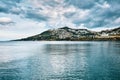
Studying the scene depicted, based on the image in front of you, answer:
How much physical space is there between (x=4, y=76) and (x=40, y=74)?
45.2ft

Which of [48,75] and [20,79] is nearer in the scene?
[20,79]

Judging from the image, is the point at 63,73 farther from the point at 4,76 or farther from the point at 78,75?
the point at 4,76

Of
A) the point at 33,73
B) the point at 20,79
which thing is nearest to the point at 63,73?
the point at 33,73

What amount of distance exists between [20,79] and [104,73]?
3321cm

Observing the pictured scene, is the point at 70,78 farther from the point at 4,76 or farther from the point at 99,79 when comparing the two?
the point at 4,76

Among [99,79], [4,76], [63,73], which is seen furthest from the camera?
[63,73]

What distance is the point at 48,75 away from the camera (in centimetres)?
8006

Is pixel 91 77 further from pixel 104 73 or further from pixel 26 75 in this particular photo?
pixel 26 75

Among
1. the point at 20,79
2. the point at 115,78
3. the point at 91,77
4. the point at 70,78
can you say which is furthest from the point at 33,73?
the point at 115,78

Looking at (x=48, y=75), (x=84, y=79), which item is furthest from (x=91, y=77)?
(x=48, y=75)

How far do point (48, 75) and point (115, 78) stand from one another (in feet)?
82.1

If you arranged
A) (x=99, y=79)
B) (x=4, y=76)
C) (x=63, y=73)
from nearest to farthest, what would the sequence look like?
(x=99, y=79), (x=4, y=76), (x=63, y=73)

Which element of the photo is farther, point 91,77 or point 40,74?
point 40,74

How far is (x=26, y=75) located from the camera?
80.0 metres
